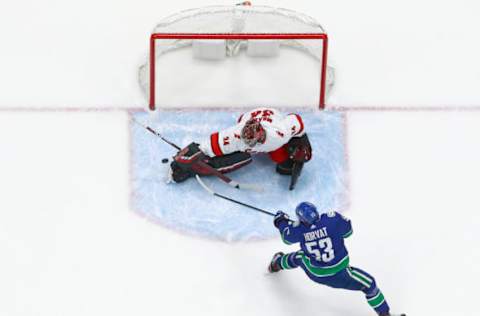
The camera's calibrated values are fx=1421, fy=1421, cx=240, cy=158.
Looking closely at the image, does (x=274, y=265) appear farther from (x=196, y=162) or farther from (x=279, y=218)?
(x=196, y=162)

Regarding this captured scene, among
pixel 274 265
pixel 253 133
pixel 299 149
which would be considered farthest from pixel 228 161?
pixel 274 265

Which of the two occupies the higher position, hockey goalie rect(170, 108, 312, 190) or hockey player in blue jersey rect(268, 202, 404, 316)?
hockey goalie rect(170, 108, 312, 190)

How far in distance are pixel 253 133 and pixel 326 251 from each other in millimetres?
858

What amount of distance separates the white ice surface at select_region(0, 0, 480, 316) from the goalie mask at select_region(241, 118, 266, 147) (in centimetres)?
53

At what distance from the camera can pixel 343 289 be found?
7055mm

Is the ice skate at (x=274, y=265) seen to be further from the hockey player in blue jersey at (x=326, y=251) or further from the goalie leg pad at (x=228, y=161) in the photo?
the goalie leg pad at (x=228, y=161)

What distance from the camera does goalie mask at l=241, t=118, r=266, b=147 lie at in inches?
286

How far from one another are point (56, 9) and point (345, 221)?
2666mm

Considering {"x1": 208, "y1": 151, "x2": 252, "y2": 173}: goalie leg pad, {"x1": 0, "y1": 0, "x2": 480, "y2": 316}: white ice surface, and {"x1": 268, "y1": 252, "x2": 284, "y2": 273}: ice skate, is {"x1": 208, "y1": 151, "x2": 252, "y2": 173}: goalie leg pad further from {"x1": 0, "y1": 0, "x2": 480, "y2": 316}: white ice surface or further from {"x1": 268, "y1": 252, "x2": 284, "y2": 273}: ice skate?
{"x1": 268, "y1": 252, "x2": 284, "y2": 273}: ice skate

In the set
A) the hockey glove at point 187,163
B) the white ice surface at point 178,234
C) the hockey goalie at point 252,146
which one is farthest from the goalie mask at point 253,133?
the white ice surface at point 178,234

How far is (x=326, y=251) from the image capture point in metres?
6.71

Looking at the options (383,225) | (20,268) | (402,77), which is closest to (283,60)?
(402,77)

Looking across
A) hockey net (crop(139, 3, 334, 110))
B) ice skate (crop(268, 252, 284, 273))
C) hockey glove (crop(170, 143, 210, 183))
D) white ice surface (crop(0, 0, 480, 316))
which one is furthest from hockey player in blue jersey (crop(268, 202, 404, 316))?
hockey net (crop(139, 3, 334, 110))

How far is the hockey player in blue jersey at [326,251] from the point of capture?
668cm
